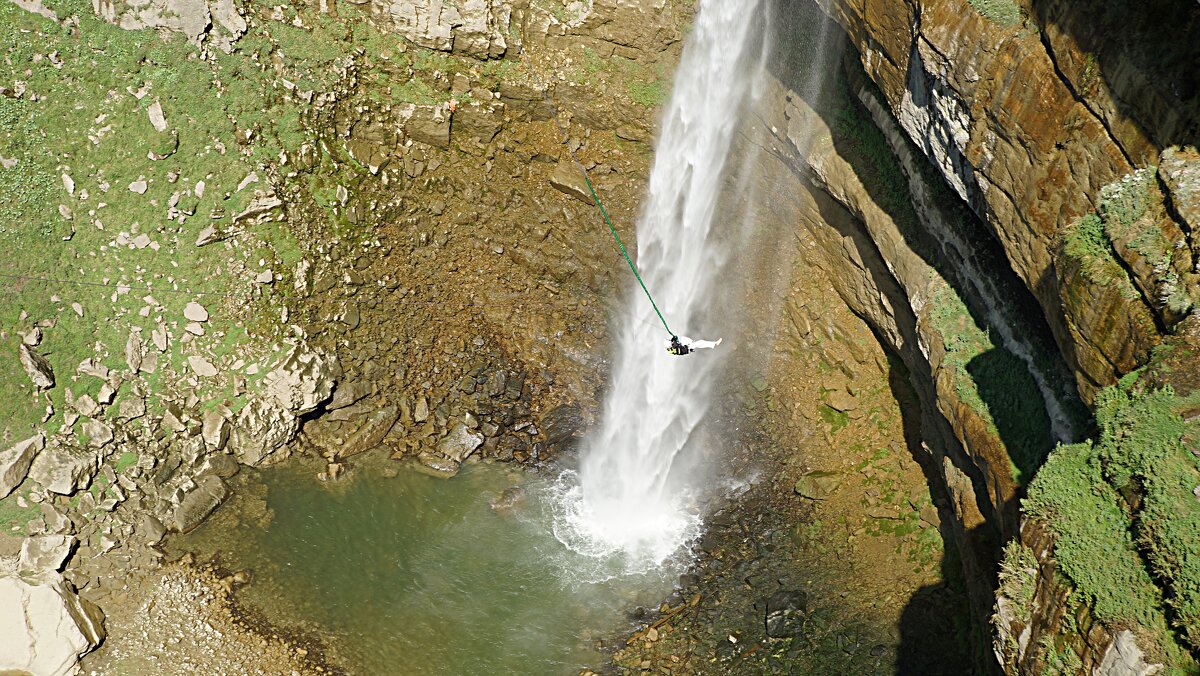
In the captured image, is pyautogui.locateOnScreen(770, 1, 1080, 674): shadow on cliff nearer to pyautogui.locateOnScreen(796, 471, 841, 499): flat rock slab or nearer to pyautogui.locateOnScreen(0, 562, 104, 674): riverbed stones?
pyautogui.locateOnScreen(796, 471, 841, 499): flat rock slab

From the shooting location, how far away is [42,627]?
48.9 feet

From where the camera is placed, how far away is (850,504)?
1745 cm

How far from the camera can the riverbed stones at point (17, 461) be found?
16047mm

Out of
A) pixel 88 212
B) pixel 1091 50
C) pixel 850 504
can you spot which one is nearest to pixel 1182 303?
pixel 1091 50

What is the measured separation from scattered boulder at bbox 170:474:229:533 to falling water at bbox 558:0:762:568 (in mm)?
7474

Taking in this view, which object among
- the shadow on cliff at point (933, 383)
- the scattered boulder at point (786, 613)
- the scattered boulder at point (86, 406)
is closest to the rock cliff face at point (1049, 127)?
the shadow on cliff at point (933, 383)

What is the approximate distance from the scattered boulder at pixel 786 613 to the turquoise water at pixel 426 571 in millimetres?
2098

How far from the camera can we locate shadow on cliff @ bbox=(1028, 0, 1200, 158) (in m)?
9.82

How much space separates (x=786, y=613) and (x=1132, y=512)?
727 cm

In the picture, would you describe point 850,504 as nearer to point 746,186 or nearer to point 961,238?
point 961,238

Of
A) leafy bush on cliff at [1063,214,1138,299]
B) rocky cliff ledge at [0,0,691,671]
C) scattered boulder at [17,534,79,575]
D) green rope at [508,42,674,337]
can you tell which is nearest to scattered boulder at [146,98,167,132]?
rocky cliff ledge at [0,0,691,671]

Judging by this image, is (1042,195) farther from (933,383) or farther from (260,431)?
(260,431)

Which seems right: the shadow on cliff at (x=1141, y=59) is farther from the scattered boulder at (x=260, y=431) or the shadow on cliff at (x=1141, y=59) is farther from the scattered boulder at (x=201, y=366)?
the scattered boulder at (x=201, y=366)

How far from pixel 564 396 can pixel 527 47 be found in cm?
897
